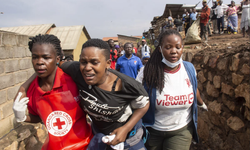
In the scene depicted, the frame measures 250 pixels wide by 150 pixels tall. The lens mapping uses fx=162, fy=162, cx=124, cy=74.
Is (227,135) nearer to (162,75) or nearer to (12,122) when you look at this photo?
(162,75)

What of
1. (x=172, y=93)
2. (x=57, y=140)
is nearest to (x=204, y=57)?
(x=172, y=93)

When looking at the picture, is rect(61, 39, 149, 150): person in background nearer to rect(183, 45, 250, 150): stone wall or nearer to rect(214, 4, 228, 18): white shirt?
rect(183, 45, 250, 150): stone wall

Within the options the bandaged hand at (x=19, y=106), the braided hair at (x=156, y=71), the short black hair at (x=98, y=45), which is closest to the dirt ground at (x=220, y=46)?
the braided hair at (x=156, y=71)

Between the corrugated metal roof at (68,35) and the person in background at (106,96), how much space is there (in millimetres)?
7706

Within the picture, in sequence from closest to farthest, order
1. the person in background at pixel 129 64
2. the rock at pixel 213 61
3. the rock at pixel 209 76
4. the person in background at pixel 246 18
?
1. the rock at pixel 213 61
2. the rock at pixel 209 76
3. the person in background at pixel 129 64
4. the person in background at pixel 246 18

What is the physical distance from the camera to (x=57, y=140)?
146 cm

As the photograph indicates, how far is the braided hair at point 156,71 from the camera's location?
1.82 meters

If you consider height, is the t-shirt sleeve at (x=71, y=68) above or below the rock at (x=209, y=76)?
above

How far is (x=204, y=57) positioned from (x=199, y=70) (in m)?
0.34

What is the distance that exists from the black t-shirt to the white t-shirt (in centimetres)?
43

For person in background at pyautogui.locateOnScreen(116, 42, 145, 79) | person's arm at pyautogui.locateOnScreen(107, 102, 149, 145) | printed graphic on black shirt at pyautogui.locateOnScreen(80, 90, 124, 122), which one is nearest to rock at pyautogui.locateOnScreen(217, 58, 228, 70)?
person in background at pyautogui.locateOnScreen(116, 42, 145, 79)

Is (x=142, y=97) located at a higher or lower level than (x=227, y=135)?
higher

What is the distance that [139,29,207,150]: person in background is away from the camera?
1.78 meters

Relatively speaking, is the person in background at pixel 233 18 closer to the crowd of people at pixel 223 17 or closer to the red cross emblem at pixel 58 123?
the crowd of people at pixel 223 17
